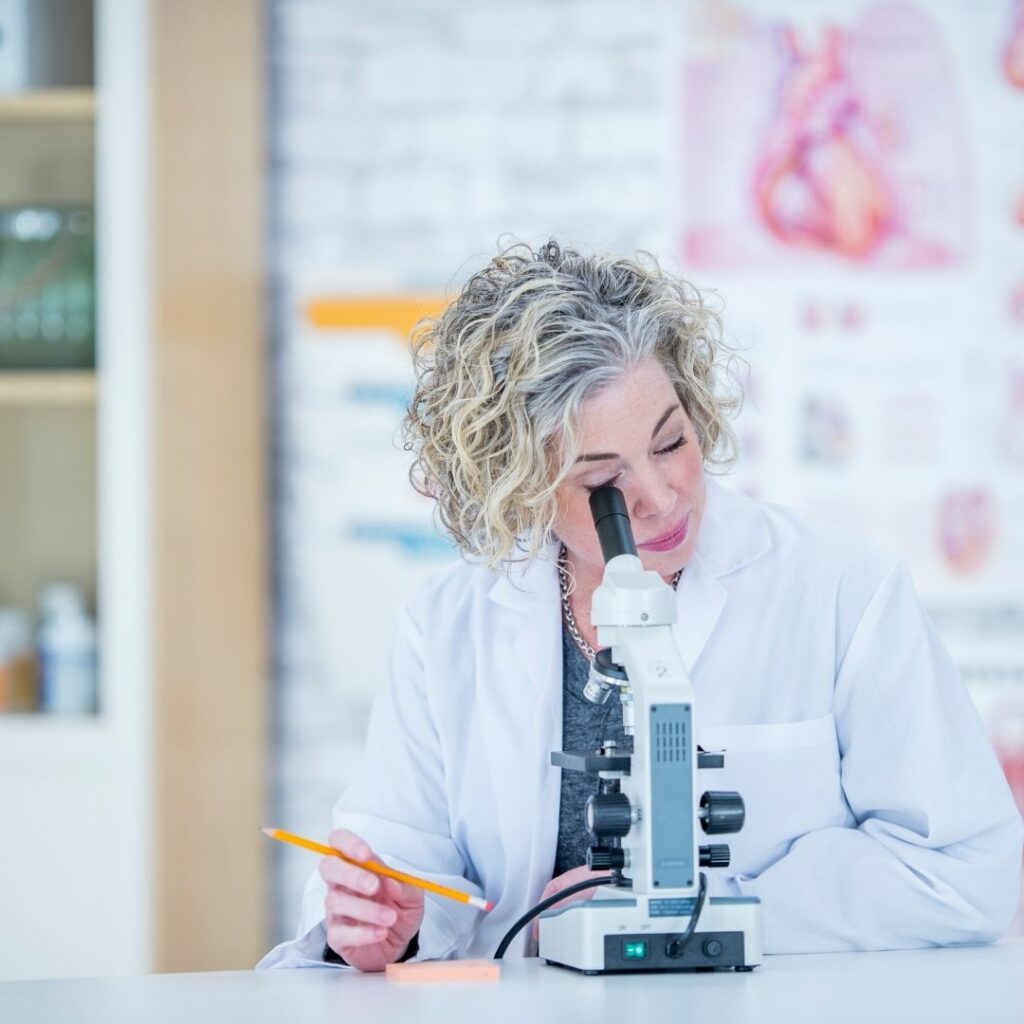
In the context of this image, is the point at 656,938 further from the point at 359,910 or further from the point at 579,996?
the point at 359,910

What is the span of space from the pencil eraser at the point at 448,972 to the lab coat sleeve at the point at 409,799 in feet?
0.69

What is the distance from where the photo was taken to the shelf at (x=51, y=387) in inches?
106

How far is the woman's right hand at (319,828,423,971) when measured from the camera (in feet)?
4.57

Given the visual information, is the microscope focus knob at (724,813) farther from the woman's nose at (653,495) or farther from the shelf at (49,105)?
the shelf at (49,105)

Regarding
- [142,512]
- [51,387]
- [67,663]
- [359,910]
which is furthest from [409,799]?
[51,387]

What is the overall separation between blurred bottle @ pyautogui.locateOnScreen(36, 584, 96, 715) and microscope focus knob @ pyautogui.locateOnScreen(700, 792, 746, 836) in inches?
67.6

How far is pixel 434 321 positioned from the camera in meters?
1.79

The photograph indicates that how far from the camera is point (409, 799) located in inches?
67.4

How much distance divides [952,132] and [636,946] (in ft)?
7.43

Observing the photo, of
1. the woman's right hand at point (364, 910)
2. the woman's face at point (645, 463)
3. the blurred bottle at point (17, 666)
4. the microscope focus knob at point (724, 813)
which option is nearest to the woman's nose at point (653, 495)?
the woman's face at point (645, 463)

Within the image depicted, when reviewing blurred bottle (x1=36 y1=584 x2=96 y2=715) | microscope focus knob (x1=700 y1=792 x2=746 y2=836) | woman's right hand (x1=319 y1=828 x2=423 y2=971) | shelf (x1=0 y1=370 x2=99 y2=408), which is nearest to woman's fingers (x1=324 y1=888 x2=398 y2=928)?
woman's right hand (x1=319 y1=828 x2=423 y2=971)

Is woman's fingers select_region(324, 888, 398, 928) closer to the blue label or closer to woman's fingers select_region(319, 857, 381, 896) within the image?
woman's fingers select_region(319, 857, 381, 896)

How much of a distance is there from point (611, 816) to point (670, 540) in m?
0.44

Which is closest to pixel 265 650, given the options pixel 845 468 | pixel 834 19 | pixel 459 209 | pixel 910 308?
pixel 459 209
